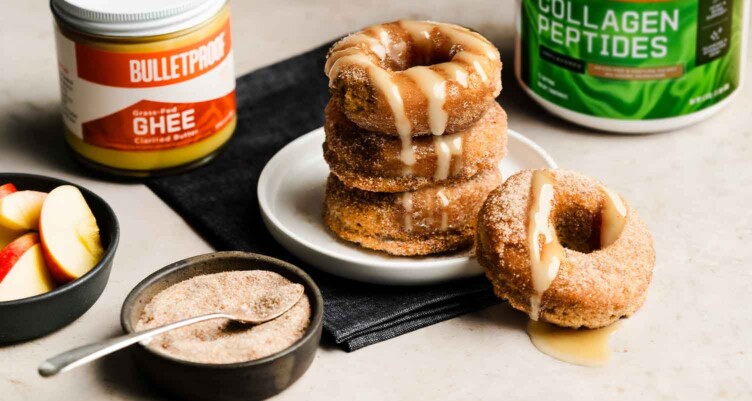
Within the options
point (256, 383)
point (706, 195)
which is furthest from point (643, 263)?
point (256, 383)

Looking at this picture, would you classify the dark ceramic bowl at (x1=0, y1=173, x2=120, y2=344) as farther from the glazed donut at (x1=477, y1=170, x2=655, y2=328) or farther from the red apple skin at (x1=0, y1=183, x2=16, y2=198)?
the glazed donut at (x1=477, y1=170, x2=655, y2=328)

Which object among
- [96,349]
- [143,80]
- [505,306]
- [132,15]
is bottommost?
[505,306]

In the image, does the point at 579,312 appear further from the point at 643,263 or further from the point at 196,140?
the point at 196,140

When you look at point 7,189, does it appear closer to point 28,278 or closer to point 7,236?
point 7,236

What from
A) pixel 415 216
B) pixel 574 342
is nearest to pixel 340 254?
pixel 415 216

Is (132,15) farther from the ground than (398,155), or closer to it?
farther from the ground

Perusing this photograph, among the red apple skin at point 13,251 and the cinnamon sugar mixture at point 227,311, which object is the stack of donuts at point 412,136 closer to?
the cinnamon sugar mixture at point 227,311
